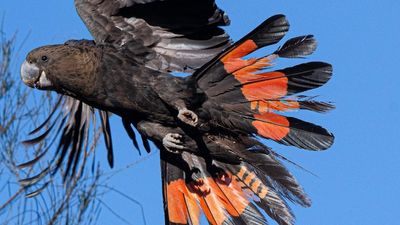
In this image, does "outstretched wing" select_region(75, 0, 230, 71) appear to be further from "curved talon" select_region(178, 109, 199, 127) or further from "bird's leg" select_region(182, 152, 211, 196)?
"bird's leg" select_region(182, 152, 211, 196)

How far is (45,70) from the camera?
7082 millimetres

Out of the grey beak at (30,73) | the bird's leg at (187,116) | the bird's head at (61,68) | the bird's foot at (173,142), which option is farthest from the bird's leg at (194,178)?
the grey beak at (30,73)

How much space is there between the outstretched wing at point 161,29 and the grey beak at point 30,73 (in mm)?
469

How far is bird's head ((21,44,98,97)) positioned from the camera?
22.7 feet

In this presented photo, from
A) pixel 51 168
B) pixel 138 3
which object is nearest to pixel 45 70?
pixel 138 3

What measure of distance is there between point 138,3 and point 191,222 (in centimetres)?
156

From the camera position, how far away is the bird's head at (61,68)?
6.93 m

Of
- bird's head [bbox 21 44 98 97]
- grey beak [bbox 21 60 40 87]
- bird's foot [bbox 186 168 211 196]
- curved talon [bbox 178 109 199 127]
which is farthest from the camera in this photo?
bird's foot [bbox 186 168 211 196]

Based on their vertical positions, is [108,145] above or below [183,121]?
above

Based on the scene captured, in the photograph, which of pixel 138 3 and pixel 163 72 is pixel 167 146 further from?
pixel 138 3

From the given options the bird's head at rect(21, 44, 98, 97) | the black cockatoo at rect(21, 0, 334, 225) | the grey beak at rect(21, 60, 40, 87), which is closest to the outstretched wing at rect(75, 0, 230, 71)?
the black cockatoo at rect(21, 0, 334, 225)

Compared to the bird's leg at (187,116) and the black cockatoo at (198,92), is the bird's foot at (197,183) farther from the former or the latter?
the bird's leg at (187,116)


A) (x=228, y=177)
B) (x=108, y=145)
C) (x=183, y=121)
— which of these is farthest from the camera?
(x=108, y=145)

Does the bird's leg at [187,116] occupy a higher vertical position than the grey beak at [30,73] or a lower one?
lower
